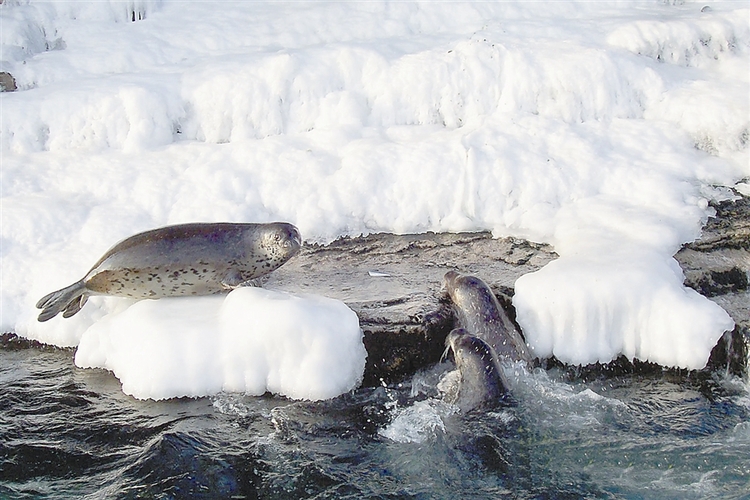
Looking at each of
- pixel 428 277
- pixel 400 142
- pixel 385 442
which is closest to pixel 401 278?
pixel 428 277

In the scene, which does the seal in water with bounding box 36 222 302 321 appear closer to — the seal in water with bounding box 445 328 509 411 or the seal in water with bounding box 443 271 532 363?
the seal in water with bounding box 443 271 532 363

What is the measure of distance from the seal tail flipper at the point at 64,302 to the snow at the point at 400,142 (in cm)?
14

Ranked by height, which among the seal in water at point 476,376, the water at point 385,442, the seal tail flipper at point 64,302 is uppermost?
the seal tail flipper at point 64,302

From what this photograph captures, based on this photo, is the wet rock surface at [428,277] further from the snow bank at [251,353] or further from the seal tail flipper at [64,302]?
the seal tail flipper at [64,302]

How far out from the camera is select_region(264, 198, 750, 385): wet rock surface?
5023 mm

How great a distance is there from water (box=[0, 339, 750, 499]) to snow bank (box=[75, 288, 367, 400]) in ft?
0.33

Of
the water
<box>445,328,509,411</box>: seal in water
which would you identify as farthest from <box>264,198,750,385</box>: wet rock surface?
<box>445,328,509,411</box>: seal in water

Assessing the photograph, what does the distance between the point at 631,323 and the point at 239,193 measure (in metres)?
3.29

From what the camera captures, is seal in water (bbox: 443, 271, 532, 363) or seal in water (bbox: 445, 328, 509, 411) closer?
seal in water (bbox: 445, 328, 509, 411)

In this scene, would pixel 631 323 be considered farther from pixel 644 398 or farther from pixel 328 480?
pixel 328 480

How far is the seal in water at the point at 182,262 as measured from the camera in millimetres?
5293

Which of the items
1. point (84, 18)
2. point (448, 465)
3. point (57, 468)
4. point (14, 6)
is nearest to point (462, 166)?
point (448, 465)

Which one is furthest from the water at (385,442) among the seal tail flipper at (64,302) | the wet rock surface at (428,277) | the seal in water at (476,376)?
the seal tail flipper at (64,302)

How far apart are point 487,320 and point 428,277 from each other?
763 millimetres
